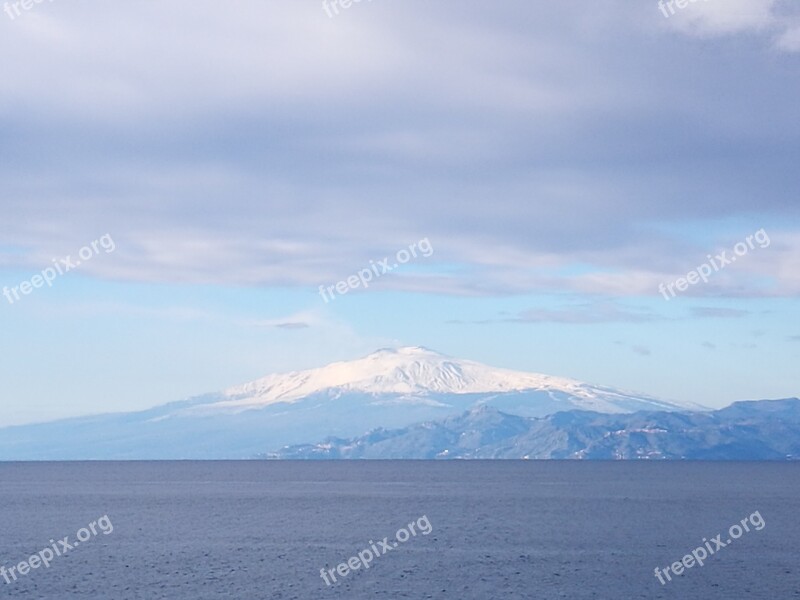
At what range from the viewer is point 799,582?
91.9 meters

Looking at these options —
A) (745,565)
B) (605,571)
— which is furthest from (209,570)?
(745,565)

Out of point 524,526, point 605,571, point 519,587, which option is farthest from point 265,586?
point 524,526

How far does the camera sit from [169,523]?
500 ft

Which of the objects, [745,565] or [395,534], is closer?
[745,565]

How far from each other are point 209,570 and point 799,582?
56.0m

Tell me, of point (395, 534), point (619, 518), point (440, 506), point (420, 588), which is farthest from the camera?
point (440, 506)

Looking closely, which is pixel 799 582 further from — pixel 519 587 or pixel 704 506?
pixel 704 506

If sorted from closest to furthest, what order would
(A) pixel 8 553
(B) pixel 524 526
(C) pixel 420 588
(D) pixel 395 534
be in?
(C) pixel 420 588, (A) pixel 8 553, (D) pixel 395 534, (B) pixel 524 526

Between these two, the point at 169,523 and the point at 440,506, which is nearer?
the point at 169,523

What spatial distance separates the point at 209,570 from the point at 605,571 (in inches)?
1545

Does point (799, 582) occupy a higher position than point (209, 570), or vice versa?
point (209, 570)

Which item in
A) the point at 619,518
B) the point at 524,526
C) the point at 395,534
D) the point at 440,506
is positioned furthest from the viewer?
the point at 440,506

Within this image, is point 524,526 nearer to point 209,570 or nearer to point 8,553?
point 209,570

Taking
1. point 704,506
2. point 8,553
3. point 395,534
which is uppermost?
point 8,553
